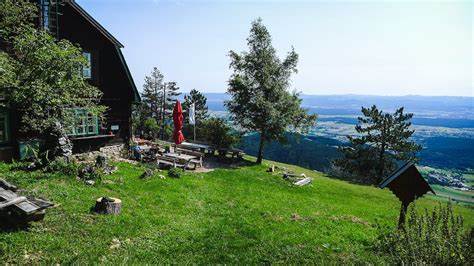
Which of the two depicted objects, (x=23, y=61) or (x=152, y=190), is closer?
(x=23, y=61)

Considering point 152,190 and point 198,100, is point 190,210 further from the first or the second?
point 198,100

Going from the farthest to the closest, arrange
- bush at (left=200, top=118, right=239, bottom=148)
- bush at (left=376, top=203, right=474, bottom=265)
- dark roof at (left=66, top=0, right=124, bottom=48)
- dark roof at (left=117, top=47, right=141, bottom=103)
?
bush at (left=200, top=118, right=239, bottom=148), dark roof at (left=117, top=47, right=141, bottom=103), dark roof at (left=66, top=0, right=124, bottom=48), bush at (left=376, top=203, right=474, bottom=265)

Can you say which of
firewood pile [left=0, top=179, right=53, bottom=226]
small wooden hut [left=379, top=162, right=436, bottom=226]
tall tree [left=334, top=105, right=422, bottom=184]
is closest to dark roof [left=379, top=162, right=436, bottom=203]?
small wooden hut [left=379, top=162, right=436, bottom=226]

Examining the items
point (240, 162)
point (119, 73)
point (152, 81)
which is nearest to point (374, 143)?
point (240, 162)

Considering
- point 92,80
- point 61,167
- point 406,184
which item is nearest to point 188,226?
point 61,167

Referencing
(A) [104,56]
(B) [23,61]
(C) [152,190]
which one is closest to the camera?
(B) [23,61]

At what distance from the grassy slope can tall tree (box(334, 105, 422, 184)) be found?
2082 centimetres

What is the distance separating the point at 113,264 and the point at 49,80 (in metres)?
8.72

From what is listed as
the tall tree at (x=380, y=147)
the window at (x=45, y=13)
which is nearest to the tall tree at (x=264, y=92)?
the tall tree at (x=380, y=147)

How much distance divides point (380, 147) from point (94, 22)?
3329cm

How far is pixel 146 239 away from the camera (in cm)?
938

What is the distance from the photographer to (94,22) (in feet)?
67.8

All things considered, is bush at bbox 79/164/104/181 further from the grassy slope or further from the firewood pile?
the firewood pile

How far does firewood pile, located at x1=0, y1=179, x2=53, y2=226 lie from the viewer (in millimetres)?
8258
